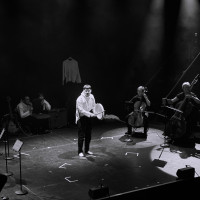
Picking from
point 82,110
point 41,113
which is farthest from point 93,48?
point 82,110

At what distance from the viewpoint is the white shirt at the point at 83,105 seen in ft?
30.0

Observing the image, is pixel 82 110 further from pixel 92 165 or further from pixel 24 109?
pixel 24 109

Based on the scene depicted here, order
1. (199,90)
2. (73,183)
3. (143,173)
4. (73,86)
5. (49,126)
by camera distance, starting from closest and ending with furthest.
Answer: (73,183) → (143,173) → (49,126) → (199,90) → (73,86)

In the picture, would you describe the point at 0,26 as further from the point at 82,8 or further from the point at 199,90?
the point at 199,90

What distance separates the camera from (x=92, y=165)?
29.2 feet

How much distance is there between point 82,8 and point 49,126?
5.08 m

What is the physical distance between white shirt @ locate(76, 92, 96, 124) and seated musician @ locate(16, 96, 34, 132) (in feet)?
12.5

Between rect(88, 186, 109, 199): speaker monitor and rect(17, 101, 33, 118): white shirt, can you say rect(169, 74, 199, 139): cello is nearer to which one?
rect(17, 101, 33, 118): white shirt

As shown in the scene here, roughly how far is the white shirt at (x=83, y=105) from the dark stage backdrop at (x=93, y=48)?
544 centimetres

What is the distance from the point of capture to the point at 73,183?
764cm

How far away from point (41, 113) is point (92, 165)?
4.79 m

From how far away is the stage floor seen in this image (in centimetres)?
739

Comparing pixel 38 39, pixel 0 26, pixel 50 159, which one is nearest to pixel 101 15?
pixel 38 39

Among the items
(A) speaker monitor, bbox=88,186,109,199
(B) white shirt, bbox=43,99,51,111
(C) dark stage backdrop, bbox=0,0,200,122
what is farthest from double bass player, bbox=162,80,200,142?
(A) speaker monitor, bbox=88,186,109,199
